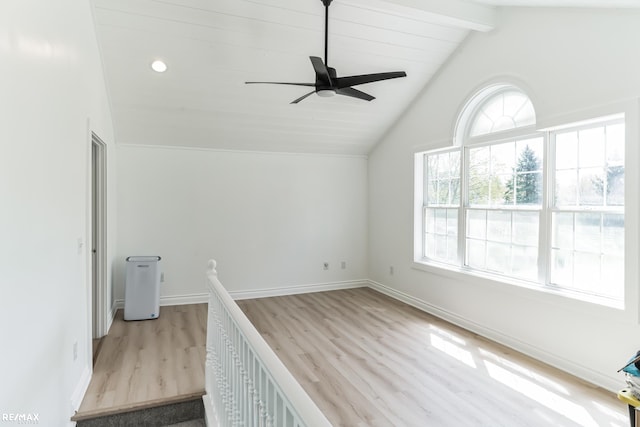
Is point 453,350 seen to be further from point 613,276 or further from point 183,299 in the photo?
point 183,299

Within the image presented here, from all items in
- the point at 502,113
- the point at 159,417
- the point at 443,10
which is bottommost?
the point at 159,417

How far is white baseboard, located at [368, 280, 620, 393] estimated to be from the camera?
9.10 ft

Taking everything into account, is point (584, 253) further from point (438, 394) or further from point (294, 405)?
point (294, 405)

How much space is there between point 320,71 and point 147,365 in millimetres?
2860

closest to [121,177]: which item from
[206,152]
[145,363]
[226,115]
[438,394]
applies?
[206,152]

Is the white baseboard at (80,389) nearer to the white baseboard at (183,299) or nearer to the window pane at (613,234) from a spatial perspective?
the white baseboard at (183,299)

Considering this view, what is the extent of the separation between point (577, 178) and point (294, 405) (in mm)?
3234

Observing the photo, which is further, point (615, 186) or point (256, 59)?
point (256, 59)

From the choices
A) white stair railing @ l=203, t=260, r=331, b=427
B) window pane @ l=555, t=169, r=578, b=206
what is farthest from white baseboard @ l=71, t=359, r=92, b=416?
window pane @ l=555, t=169, r=578, b=206

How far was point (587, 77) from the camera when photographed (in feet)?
9.51

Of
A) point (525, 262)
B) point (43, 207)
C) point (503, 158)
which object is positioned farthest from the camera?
point (503, 158)

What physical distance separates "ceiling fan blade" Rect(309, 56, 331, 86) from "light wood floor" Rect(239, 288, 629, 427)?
239cm

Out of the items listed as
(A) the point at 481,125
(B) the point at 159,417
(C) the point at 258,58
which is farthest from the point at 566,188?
(B) the point at 159,417

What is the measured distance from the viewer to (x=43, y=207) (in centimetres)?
186
